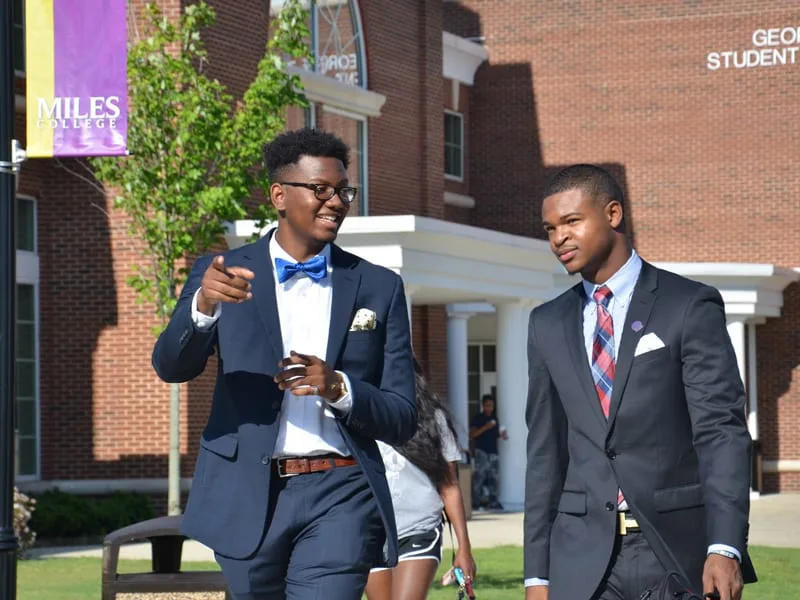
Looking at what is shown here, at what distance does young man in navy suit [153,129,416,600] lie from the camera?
209 inches

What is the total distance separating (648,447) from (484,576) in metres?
11.8

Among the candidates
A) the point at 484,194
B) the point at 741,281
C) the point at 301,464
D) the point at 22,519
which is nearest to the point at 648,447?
the point at 301,464

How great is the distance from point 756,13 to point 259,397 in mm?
31751

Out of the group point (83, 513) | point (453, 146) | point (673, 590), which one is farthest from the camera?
point (453, 146)

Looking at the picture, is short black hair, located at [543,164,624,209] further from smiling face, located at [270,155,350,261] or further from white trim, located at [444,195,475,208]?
white trim, located at [444,195,475,208]

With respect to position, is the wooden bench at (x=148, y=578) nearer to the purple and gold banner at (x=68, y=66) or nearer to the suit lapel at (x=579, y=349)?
the purple and gold banner at (x=68, y=66)

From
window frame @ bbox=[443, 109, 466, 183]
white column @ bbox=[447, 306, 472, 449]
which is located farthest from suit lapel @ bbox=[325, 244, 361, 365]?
window frame @ bbox=[443, 109, 466, 183]

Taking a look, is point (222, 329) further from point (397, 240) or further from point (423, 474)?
point (397, 240)

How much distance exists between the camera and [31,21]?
25.1ft

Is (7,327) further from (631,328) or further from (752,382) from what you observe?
(752,382)

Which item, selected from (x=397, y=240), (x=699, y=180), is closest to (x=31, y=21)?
(x=397, y=240)

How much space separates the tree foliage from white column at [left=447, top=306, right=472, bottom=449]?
1011cm

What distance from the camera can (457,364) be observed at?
29.8 metres

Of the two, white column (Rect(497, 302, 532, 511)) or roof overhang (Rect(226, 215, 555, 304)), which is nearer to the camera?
roof overhang (Rect(226, 215, 555, 304))
